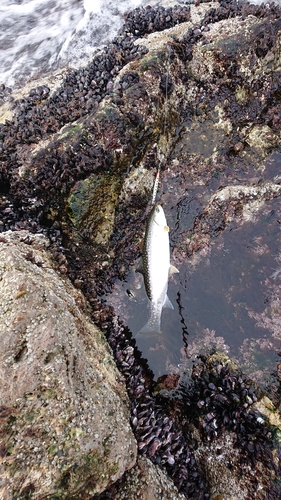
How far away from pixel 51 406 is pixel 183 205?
3.61 meters

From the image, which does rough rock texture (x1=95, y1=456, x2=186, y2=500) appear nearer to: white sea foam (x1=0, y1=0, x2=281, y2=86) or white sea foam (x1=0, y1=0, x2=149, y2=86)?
white sea foam (x1=0, y1=0, x2=281, y2=86)

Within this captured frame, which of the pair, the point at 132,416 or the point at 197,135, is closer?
the point at 132,416

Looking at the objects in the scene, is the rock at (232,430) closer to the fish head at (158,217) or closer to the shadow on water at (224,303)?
the shadow on water at (224,303)

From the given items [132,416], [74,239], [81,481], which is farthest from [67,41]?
[81,481]

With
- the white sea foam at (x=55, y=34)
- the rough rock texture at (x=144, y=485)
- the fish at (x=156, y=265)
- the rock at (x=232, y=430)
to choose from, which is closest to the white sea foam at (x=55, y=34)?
the white sea foam at (x=55, y=34)

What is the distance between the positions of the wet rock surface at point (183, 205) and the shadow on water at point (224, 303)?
0.07 ft

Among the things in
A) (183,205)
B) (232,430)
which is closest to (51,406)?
(232,430)

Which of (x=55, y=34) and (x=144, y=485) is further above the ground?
(x=55, y=34)

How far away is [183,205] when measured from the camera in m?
5.43

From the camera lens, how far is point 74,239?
5238 millimetres

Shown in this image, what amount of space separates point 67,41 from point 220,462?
1021 centimetres

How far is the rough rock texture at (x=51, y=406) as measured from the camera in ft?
9.49

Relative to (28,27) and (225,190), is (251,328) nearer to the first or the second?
(225,190)

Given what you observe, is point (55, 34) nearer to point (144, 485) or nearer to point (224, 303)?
point (224, 303)
